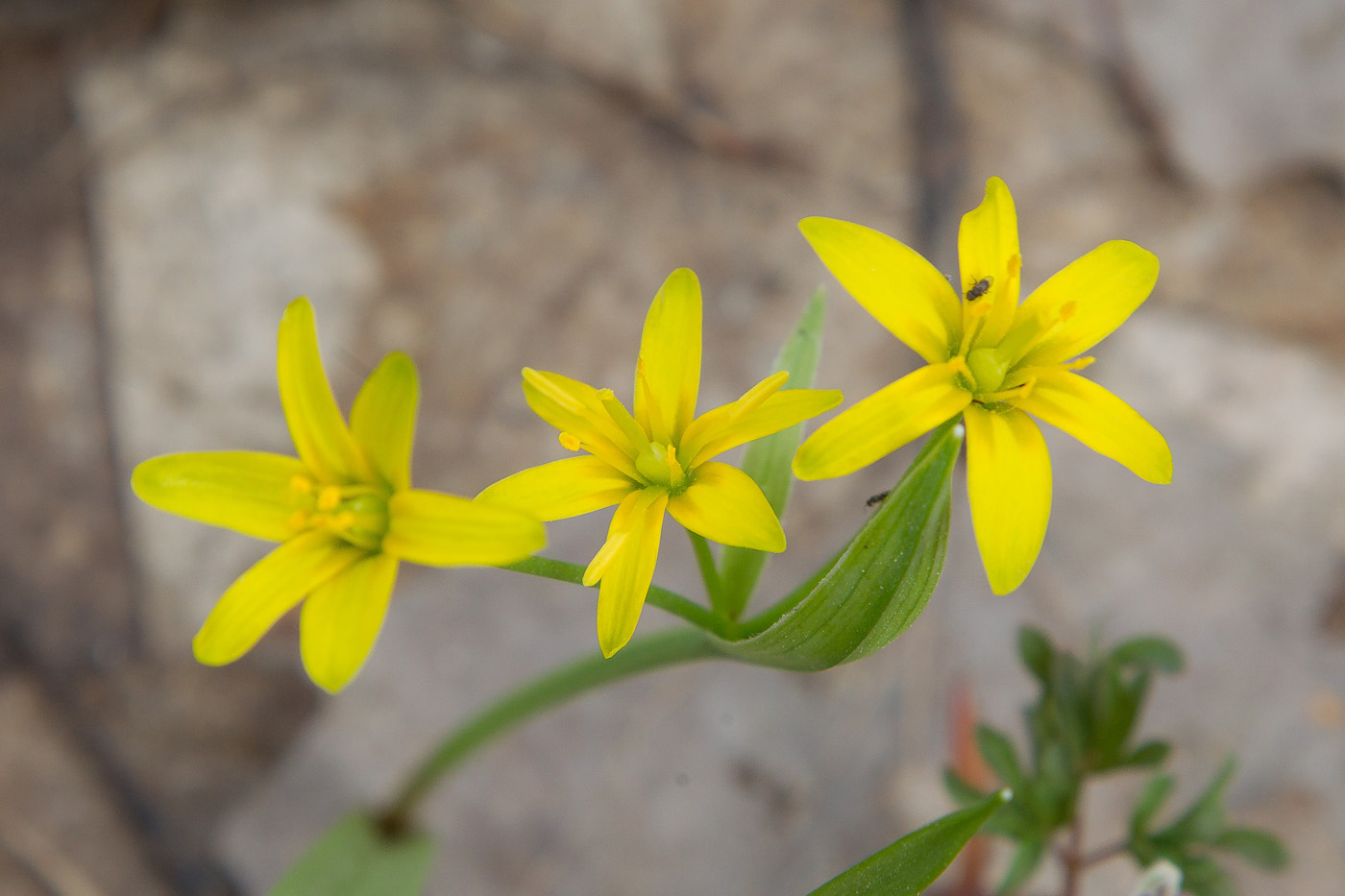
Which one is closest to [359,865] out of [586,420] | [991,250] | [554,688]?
[554,688]

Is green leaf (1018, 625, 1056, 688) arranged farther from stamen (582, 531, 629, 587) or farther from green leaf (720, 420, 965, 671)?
stamen (582, 531, 629, 587)

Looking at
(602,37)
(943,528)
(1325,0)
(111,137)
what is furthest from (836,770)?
(111,137)

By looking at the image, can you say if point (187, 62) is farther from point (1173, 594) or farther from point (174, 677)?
point (1173, 594)

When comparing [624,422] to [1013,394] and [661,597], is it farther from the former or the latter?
[1013,394]

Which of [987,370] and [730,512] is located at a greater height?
[987,370]

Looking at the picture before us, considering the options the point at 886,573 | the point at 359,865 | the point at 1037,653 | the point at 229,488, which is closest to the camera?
the point at 886,573

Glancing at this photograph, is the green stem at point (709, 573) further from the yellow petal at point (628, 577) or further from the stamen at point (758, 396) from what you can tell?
the stamen at point (758, 396)
